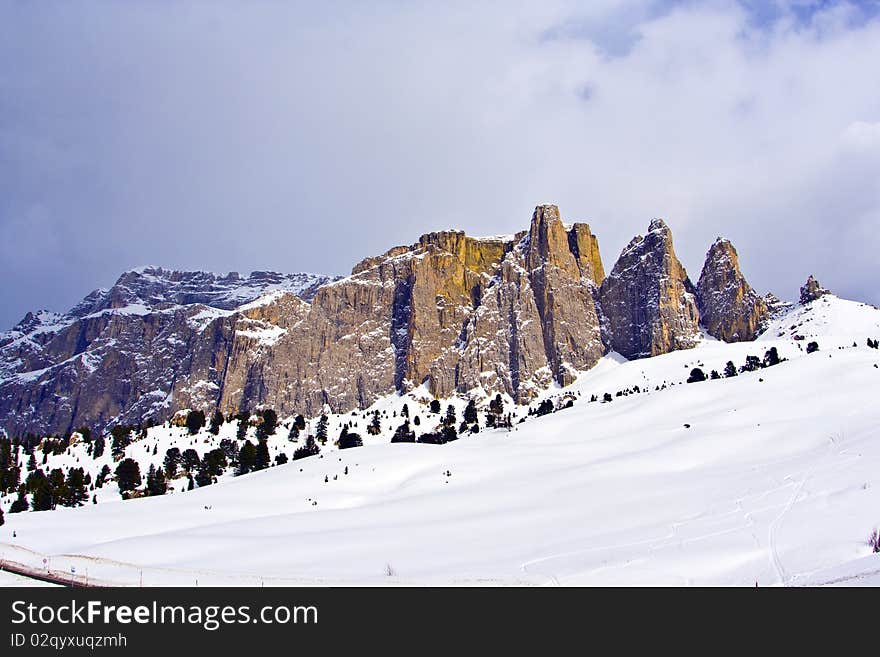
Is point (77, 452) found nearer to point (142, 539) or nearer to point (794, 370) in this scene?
point (142, 539)

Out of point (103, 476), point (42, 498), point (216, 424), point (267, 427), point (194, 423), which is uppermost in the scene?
point (194, 423)

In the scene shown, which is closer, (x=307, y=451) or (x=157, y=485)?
(x=157, y=485)

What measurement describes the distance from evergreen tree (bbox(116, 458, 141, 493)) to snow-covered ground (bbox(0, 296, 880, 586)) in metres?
24.8

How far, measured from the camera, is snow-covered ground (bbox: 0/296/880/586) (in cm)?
2266

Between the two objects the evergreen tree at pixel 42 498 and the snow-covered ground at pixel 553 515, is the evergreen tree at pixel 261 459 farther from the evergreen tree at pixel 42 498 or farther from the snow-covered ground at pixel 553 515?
the evergreen tree at pixel 42 498

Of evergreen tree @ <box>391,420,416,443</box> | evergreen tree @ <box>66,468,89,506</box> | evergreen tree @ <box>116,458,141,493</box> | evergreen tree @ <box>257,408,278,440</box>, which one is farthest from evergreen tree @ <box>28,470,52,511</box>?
evergreen tree @ <box>391,420,416,443</box>

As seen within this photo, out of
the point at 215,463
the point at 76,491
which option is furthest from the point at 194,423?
the point at 76,491

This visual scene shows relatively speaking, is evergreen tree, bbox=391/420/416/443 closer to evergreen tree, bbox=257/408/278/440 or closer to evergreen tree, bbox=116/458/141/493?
evergreen tree, bbox=257/408/278/440

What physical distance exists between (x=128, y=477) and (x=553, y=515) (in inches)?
3038

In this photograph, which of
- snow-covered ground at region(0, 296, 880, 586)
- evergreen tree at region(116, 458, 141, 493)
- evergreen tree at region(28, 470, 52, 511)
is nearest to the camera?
snow-covered ground at region(0, 296, 880, 586)

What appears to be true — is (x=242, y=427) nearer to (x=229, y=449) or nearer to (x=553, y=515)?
(x=229, y=449)

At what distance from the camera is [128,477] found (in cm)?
9744

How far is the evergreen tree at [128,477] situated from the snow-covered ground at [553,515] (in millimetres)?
24816
